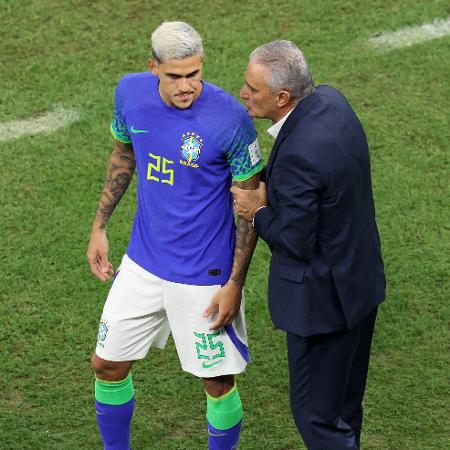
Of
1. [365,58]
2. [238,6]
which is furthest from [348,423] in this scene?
[238,6]

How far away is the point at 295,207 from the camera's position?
498cm

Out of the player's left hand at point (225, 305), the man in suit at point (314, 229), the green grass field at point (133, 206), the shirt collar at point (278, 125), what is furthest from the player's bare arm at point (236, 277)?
the green grass field at point (133, 206)

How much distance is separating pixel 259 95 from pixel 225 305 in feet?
3.32

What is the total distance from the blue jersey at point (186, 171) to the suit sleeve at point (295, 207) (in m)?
0.34

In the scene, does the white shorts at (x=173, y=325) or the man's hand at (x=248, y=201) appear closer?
the man's hand at (x=248, y=201)

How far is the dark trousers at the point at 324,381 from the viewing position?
5352 millimetres

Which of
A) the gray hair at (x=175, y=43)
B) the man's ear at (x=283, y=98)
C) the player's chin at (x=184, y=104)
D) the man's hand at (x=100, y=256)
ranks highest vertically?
the gray hair at (x=175, y=43)

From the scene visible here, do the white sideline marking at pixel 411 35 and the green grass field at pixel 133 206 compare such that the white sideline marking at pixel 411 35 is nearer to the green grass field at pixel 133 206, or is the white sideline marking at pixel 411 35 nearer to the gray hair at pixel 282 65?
the green grass field at pixel 133 206

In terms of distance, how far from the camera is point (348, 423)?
582 cm

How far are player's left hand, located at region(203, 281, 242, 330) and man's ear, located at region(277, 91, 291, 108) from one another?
891mm

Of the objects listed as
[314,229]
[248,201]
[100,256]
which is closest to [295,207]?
[314,229]

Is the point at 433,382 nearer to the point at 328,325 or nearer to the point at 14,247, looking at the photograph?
the point at 328,325

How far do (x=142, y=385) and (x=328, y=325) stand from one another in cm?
182

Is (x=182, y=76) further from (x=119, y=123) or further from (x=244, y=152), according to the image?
→ (x=119, y=123)
